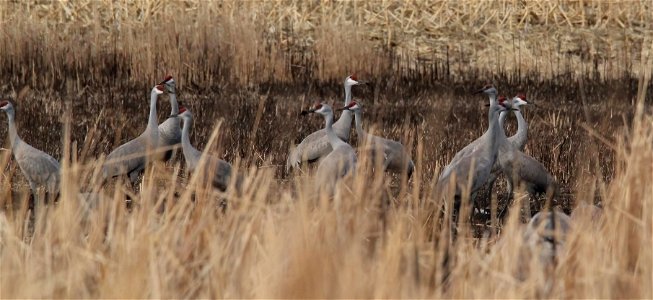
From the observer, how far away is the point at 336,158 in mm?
6891

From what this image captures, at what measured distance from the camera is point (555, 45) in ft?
53.6

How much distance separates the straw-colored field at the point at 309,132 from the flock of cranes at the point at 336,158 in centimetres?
15

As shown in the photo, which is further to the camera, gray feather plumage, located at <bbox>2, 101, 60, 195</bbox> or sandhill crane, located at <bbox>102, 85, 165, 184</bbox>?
sandhill crane, located at <bbox>102, 85, 165, 184</bbox>

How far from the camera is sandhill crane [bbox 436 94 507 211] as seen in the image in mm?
6871

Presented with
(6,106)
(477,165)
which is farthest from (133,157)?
(477,165)

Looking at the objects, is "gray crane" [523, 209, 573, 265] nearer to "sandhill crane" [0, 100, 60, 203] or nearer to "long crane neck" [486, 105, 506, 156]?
"long crane neck" [486, 105, 506, 156]

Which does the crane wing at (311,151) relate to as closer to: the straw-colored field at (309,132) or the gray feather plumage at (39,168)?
the straw-colored field at (309,132)

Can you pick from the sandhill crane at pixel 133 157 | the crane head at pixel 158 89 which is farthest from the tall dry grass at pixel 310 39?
the sandhill crane at pixel 133 157

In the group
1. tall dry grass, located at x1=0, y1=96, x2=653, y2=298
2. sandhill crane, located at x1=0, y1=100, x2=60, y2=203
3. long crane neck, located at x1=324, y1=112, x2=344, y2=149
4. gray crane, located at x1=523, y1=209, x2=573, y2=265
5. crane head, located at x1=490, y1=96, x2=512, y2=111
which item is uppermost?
tall dry grass, located at x1=0, y1=96, x2=653, y2=298

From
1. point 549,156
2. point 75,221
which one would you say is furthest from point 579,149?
point 75,221

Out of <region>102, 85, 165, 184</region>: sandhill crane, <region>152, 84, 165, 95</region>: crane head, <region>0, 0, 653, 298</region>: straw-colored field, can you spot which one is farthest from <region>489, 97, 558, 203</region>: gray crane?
<region>152, 84, 165, 95</region>: crane head

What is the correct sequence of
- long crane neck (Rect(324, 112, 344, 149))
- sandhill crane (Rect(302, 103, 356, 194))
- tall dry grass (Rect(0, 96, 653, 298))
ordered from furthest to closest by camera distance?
long crane neck (Rect(324, 112, 344, 149)), sandhill crane (Rect(302, 103, 356, 194)), tall dry grass (Rect(0, 96, 653, 298))

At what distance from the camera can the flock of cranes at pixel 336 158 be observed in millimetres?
6926

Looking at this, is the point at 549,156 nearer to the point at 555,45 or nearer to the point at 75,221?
the point at 75,221
